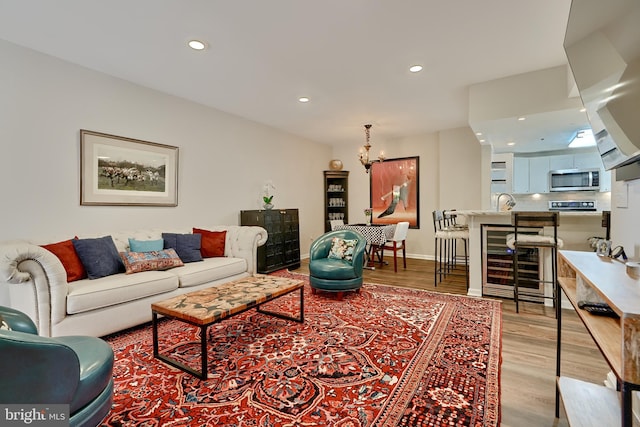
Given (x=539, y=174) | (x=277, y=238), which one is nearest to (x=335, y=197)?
(x=277, y=238)

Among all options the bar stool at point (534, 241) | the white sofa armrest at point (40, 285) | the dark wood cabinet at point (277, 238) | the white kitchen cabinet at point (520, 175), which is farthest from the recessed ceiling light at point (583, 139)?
the white sofa armrest at point (40, 285)

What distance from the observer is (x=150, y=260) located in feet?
10.2

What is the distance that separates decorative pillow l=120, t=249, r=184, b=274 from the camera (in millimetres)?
2980

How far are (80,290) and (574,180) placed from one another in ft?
26.2

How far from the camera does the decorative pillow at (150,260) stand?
2980mm

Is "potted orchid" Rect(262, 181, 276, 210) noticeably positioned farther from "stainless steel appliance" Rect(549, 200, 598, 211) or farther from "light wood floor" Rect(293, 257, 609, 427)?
"stainless steel appliance" Rect(549, 200, 598, 211)

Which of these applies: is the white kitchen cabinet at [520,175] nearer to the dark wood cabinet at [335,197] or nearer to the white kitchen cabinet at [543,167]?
the white kitchen cabinet at [543,167]

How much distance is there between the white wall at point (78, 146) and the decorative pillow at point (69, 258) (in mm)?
313

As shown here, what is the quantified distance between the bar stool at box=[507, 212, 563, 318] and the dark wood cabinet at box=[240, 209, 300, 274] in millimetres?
3414

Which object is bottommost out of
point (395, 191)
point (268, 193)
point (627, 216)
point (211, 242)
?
point (211, 242)

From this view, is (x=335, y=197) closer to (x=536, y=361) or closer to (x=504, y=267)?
(x=504, y=267)

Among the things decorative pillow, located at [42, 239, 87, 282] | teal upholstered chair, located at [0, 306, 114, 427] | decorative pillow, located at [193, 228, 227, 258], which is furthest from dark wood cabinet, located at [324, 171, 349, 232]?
teal upholstered chair, located at [0, 306, 114, 427]

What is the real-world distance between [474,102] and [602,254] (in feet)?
8.70

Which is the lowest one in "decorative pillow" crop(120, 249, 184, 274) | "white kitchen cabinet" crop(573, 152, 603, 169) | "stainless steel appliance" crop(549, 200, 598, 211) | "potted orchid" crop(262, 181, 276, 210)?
"decorative pillow" crop(120, 249, 184, 274)
